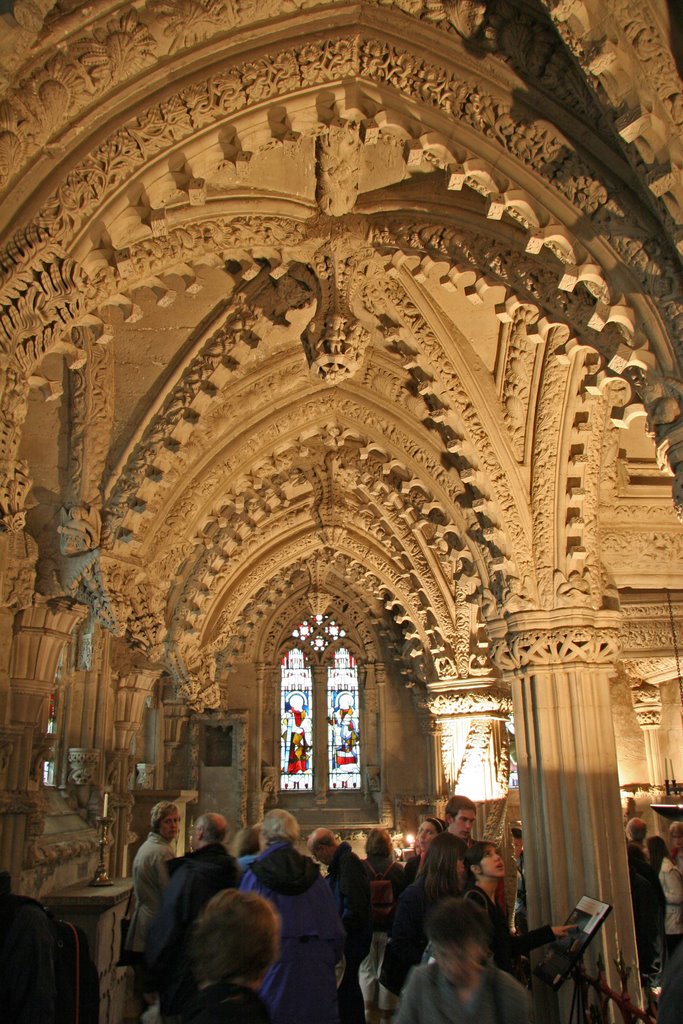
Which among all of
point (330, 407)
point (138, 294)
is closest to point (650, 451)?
point (330, 407)

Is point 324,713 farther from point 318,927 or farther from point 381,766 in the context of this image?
point 318,927

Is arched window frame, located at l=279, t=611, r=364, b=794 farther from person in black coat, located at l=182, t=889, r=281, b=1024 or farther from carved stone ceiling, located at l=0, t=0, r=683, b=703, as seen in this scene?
Result: person in black coat, located at l=182, t=889, r=281, b=1024

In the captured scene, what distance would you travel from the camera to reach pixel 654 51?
4.18 metres

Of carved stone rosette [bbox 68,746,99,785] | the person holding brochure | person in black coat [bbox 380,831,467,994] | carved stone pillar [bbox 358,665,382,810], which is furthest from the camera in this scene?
carved stone pillar [bbox 358,665,382,810]

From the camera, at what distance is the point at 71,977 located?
11.0 ft

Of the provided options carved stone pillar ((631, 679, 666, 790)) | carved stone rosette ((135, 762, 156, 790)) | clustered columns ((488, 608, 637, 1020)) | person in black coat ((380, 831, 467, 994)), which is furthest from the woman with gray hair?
carved stone rosette ((135, 762, 156, 790))

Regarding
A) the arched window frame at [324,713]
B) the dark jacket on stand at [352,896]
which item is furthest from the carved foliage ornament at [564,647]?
the arched window frame at [324,713]

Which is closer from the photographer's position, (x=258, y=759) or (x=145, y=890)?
(x=145, y=890)

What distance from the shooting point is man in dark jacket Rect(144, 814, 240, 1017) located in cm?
360

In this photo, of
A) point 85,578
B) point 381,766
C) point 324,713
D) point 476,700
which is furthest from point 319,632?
point 85,578

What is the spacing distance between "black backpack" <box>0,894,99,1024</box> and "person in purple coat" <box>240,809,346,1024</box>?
2.16 feet

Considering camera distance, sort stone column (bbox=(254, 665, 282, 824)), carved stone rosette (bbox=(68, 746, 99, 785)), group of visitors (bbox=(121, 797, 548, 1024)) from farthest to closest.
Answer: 1. stone column (bbox=(254, 665, 282, 824))
2. carved stone rosette (bbox=(68, 746, 99, 785))
3. group of visitors (bbox=(121, 797, 548, 1024))

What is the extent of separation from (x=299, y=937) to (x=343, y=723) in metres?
17.8

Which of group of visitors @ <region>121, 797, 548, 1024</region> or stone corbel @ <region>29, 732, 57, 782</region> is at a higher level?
stone corbel @ <region>29, 732, 57, 782</region>
